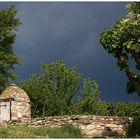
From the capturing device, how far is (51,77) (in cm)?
4878

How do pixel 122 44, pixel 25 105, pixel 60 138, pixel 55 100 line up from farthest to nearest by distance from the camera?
pixel 55 100, pixel 25 105, pixel 122 44, pixel 60 138

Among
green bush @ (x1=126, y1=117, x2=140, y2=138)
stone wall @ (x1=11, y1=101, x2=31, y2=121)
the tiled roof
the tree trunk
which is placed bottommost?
green bush @ (x1=126, y1=117, x2=140, y2=138)

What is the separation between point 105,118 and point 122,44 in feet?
22.6

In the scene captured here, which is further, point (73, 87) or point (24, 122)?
point (73, 87)

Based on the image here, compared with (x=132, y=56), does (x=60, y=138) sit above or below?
below

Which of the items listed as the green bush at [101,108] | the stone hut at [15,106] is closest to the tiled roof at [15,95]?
the stone hut at [15,106]

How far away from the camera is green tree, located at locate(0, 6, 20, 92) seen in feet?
146

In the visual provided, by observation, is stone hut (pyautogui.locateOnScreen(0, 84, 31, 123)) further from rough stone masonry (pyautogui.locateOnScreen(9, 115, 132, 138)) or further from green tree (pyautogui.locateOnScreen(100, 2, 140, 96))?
green tree (pyautogui.locateOnScreen(100, 2, 140, 96))

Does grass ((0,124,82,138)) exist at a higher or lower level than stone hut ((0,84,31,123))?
lower

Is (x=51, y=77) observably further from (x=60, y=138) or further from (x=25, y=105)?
(x=60, y=138)

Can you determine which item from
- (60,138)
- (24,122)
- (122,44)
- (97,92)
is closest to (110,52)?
(122,44)

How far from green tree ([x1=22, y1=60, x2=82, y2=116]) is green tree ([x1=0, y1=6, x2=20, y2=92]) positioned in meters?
3.56

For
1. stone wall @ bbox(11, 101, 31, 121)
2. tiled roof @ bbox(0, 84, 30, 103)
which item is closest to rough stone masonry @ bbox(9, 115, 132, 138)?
stone wall @ bbox(11, 101, 31, 121)

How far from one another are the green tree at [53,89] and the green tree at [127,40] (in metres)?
20.3
